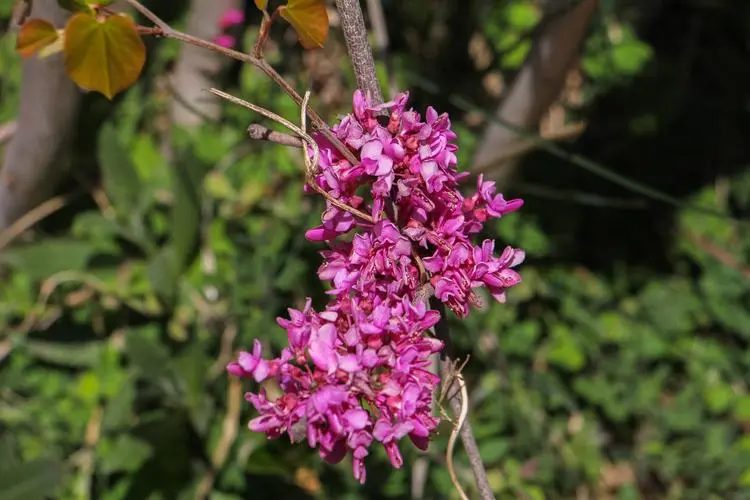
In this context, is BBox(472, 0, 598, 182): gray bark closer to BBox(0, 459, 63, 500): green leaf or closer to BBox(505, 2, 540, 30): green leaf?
BBox(505, 2, 540, 30): green leaf

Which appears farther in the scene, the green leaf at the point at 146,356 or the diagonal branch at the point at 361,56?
the green leaf at the point at 146,356

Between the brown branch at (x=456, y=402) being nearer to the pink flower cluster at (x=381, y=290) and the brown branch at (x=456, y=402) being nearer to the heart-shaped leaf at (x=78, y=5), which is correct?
the pink flower cluster at (x=381, y=290)

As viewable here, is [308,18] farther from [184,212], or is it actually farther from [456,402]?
[184,212]

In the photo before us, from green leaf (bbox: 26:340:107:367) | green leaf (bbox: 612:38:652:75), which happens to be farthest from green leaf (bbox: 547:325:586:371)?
green leaf (bbox: 26:340:107:367)

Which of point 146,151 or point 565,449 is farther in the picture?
point 146,151

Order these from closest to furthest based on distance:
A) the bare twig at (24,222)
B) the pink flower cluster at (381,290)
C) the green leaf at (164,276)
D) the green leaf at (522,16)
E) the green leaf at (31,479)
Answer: the pink flower cluster at (381,290)
the green leaf at (31,479)
the green leaf at (164,276)
the bare twig at (24,222)
the green leaf at (522,16)

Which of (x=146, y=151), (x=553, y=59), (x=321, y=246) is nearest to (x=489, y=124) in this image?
(x=553, y=59)

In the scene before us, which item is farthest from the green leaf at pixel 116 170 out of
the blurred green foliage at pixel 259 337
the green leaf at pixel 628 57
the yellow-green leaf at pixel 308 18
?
the green leaf at pixel 628 57

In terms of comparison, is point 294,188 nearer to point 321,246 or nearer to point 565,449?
point 321,246
